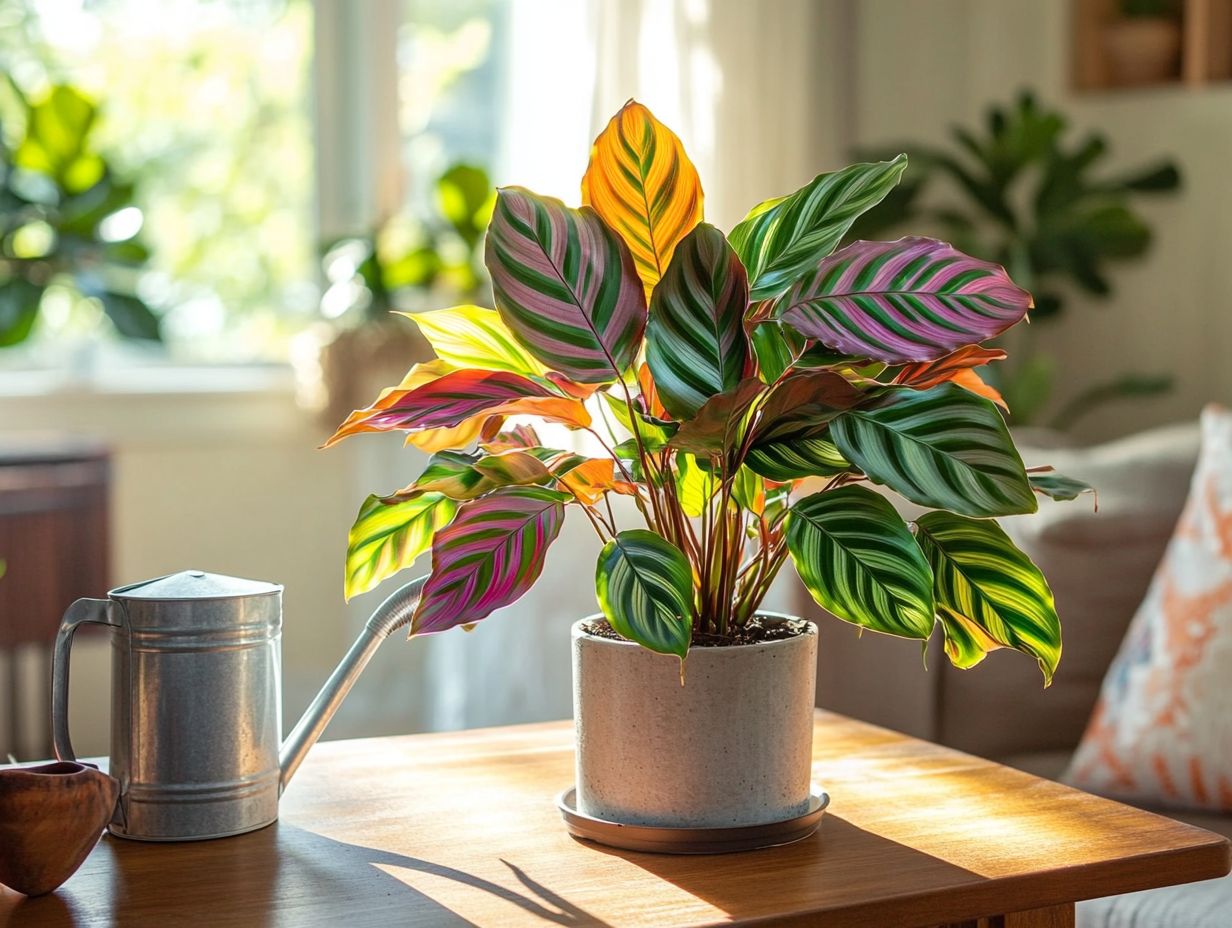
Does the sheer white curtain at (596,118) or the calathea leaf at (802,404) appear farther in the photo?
the sheer white curtain at (596,118)

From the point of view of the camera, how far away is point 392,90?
3.40 metres

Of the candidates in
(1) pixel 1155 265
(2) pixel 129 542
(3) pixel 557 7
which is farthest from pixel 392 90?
(1) pixel 1155 265

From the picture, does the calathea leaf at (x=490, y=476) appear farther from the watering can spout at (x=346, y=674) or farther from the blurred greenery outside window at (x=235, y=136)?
the blurred greenery outside window at (x=235, y=136)

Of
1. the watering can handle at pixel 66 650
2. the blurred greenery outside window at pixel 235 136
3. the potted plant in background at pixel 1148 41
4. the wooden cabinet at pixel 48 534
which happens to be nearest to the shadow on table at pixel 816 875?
the watering can handle at pixel 66 650

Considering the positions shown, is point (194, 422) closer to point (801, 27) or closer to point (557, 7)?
point (557, 7)

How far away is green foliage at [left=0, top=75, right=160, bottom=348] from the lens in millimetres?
2908

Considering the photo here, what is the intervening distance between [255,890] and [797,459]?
409 millimetres

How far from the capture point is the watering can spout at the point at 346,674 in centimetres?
102

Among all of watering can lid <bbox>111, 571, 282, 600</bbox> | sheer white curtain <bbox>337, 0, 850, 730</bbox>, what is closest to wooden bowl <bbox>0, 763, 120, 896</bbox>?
watering can lid <bbox>111, 571, 282, 600</bbox>

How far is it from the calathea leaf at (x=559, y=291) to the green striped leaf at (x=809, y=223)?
0.29 ft

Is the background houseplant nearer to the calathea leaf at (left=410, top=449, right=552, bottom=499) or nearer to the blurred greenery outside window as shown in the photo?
the blurred greenery outside window

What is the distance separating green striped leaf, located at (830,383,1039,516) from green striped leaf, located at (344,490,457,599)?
0.95ft

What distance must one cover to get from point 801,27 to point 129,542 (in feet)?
5.81

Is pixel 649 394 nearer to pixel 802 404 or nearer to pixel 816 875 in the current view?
pixel 802 404
